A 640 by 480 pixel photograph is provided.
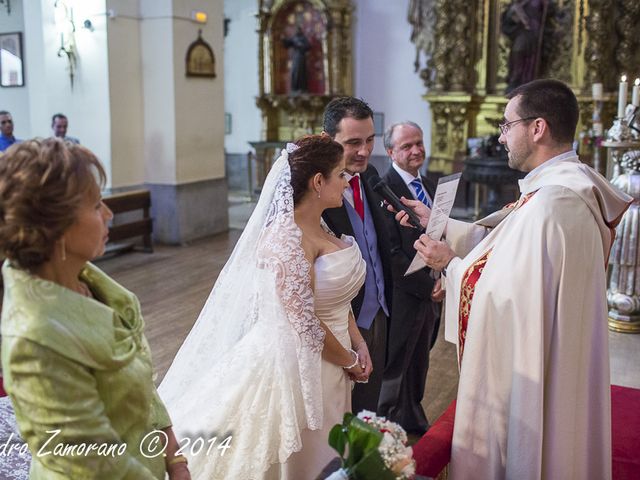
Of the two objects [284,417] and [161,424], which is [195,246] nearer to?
[284,417]

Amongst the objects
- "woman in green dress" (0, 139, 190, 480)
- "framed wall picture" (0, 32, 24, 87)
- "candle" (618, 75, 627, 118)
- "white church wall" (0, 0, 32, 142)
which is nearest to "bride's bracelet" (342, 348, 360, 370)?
"woman in green dress" (0, 139, 190, 480)

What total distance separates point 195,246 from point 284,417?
622 centimetres

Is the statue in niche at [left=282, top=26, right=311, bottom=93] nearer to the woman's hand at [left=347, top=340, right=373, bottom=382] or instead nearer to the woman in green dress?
the woman's hand at [left=347, top=340, right=373, bottom=382]

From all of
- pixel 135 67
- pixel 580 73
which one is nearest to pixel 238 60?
pixel 135 67

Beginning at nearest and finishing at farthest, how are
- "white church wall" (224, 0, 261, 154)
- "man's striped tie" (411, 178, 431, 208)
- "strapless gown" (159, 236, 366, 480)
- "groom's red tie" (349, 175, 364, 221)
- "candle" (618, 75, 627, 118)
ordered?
"strapless gown" (159, 236, 366, 480)
"groom's red tie" (349, 175, 364, 221)
"man's striped tie" (411, 178, 431, 208)
"candle" (618, 75, 627, 118)
"white church wall" (224, 0, 261, 154)

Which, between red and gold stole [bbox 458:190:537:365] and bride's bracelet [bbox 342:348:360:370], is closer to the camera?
red and gold stole [bbox 458:190:537:365]

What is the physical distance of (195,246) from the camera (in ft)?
27.1

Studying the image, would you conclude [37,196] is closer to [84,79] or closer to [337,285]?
[337,285]

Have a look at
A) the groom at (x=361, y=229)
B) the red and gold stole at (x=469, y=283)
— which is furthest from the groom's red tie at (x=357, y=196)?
the red and gold stole at (x=469, y=283)

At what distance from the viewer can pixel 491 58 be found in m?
10.6

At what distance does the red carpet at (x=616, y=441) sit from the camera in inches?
89.2

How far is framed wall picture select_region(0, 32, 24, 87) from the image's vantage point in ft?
32.0

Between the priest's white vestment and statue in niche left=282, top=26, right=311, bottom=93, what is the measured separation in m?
9.66

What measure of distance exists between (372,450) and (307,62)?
10916mm
